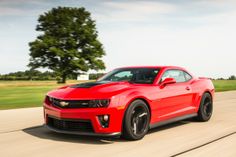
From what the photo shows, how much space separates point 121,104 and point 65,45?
135 ft

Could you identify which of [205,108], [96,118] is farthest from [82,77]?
[96,118]

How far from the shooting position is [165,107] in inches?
290

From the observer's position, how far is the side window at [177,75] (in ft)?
26.2

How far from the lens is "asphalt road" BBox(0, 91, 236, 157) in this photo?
5.65 meters

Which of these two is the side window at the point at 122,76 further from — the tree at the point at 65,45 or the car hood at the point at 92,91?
the tree at the point at 65,45

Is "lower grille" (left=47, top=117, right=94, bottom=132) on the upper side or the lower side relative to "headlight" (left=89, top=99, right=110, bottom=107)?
lower

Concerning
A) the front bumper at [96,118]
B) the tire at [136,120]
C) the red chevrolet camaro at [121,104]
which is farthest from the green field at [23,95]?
the tire at [136,120]

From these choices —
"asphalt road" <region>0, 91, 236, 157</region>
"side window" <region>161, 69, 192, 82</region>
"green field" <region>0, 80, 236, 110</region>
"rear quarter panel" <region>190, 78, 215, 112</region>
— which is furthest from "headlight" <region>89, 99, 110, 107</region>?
"green field" <region>0, 80, 236, 110</region>

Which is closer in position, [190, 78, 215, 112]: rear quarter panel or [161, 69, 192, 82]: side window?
[161, 69, 192, 82]: side window

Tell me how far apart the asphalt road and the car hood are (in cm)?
77

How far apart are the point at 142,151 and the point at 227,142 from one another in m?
1.65

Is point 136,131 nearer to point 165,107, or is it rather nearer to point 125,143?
point 125,143

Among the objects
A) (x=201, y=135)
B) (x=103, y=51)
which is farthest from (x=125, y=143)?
(x=103, y=51)

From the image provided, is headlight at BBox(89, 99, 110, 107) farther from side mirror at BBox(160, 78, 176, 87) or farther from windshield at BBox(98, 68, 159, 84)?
side mirror at BBox(160, 78, 176, 87)
